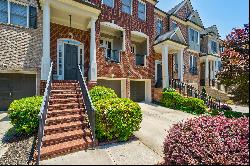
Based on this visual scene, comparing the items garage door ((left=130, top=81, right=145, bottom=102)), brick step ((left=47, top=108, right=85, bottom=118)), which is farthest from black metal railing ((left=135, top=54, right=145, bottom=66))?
brick step ((left=47, top=108, right=85, bottom=118))

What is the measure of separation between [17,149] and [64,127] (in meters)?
1.64

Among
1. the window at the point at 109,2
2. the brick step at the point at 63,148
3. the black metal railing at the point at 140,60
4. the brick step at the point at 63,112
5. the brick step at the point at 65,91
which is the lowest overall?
the brick step at the point at 63,148

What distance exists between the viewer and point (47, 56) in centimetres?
1058

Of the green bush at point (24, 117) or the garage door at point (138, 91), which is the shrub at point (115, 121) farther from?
the garage door at point (138, 91)

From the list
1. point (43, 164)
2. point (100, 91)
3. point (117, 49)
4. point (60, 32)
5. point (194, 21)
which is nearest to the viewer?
point (43, 164)

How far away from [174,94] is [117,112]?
385 inches

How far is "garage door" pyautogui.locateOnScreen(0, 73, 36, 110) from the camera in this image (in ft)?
39.2

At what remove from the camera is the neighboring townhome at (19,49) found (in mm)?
11117

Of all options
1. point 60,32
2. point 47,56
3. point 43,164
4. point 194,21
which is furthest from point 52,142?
point 194,21

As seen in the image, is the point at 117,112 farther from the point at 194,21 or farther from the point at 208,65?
the point at 208,65

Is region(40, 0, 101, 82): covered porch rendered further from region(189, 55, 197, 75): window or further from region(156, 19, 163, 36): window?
region(189, 55, 197, 75): window

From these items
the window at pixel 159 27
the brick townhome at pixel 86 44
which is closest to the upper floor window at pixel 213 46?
the brick townhome at pixel 86 44

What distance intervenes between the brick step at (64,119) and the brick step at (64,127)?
0.18 m

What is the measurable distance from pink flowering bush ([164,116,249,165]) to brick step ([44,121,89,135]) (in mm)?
3646
